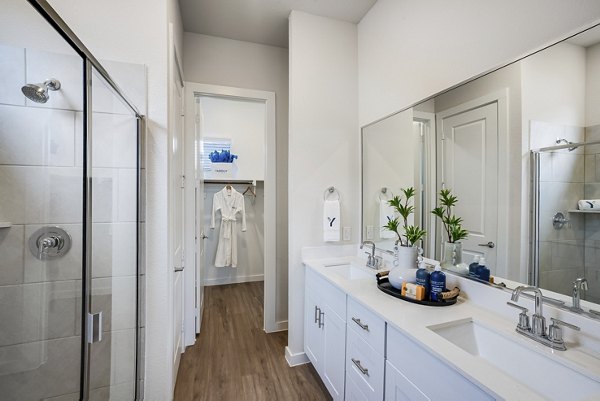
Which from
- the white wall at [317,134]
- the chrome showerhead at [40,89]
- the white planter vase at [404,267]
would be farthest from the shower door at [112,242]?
the white planter vase at [404,267]

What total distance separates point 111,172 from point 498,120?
188 cm

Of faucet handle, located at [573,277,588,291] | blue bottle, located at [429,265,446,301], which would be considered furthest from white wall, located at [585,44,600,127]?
blue bottle, located at [429,265,446,301]

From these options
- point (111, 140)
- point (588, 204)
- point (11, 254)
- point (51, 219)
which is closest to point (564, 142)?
point (588, 204)

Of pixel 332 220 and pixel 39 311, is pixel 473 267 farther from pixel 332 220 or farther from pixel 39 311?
pixel 39 311

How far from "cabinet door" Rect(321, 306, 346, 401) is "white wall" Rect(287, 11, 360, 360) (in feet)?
1.54

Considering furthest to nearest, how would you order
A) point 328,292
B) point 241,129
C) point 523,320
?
point 241,129 → point 328,292 → point 523,320

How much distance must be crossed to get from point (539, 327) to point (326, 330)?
112 cm

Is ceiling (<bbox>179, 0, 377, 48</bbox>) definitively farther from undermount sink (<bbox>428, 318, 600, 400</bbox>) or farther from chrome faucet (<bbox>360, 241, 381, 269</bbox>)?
undermount sink (<bbox>428, 318, 600, 400</bbox>)

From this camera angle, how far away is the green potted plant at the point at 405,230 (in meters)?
1.55

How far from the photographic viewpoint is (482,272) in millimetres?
1282

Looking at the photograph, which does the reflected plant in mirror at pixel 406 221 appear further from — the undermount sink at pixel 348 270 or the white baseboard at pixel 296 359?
the white baseboard at pixel 296 359

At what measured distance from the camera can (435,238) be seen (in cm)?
154

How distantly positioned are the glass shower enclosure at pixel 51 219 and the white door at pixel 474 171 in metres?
1.70

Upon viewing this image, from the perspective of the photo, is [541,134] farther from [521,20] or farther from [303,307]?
[303,307]
